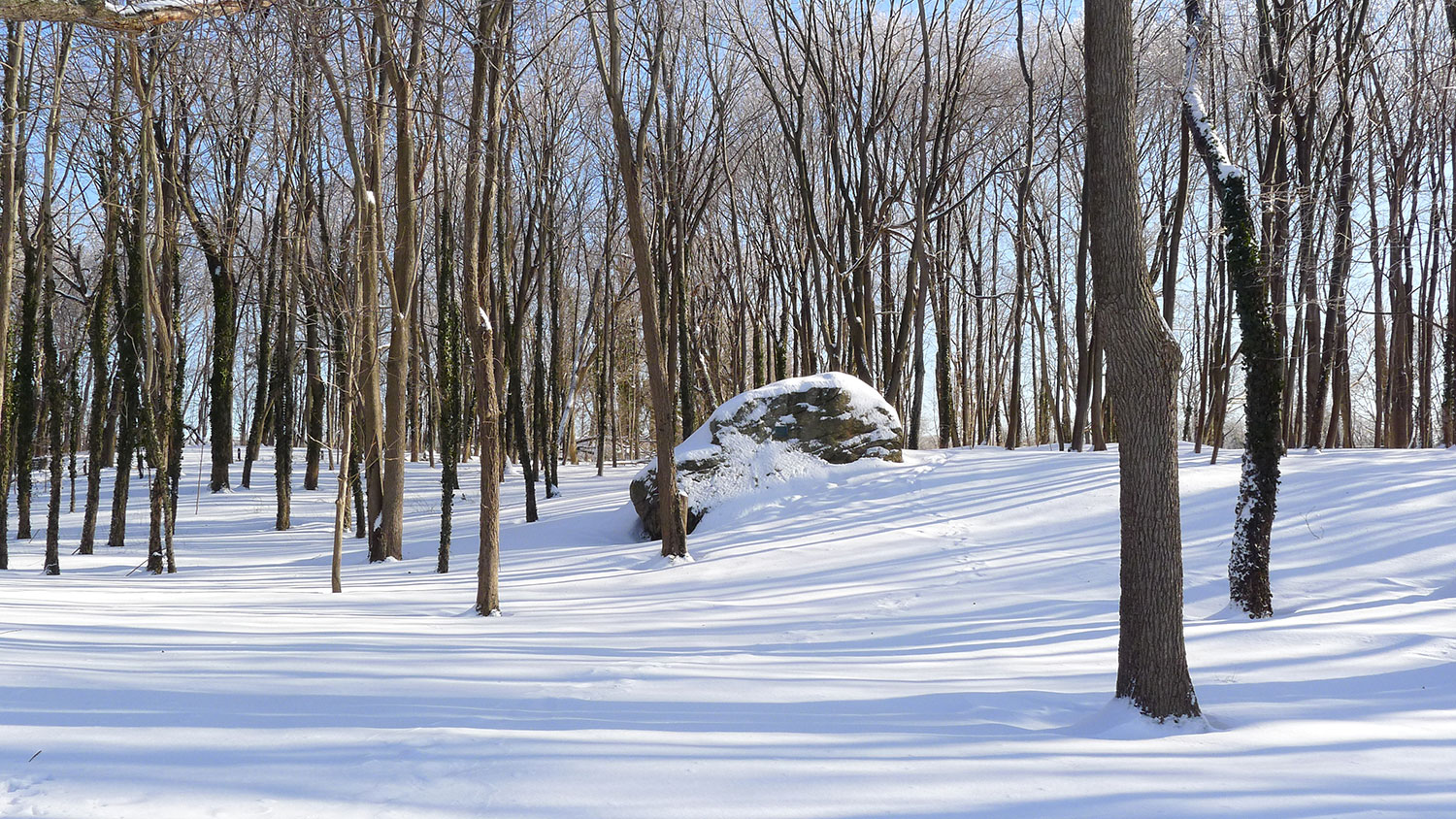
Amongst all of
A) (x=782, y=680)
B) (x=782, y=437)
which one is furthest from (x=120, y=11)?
(x=782, y=437)

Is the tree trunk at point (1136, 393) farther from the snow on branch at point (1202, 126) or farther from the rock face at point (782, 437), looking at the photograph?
the rock face at point (782, 437)

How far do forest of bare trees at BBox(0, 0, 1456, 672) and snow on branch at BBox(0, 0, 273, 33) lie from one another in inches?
0.8

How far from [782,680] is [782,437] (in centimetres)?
851

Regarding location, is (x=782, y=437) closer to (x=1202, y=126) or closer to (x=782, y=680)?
(x=1202, y=126)

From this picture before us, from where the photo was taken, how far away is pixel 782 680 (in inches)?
188

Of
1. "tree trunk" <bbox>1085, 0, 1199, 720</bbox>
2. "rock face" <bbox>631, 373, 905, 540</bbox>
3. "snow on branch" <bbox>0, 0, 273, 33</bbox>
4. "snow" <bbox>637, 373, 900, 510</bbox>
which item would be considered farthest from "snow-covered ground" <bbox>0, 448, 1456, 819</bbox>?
"snow on branch" <bbox>0, 0, 273, 33</bbox>

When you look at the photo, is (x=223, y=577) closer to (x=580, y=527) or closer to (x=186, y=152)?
(x=580, y=527)

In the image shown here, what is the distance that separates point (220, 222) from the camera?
16.3m

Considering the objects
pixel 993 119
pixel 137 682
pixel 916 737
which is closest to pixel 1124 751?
pixel 916 737

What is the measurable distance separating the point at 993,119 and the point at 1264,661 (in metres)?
16.4

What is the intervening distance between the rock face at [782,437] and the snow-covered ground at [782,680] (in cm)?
214

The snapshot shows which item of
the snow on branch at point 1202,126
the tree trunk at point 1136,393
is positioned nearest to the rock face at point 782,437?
the snow on branch at point 1202,126

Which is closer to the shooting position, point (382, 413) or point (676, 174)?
point (382, 413)

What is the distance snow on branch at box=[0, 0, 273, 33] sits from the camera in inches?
165
